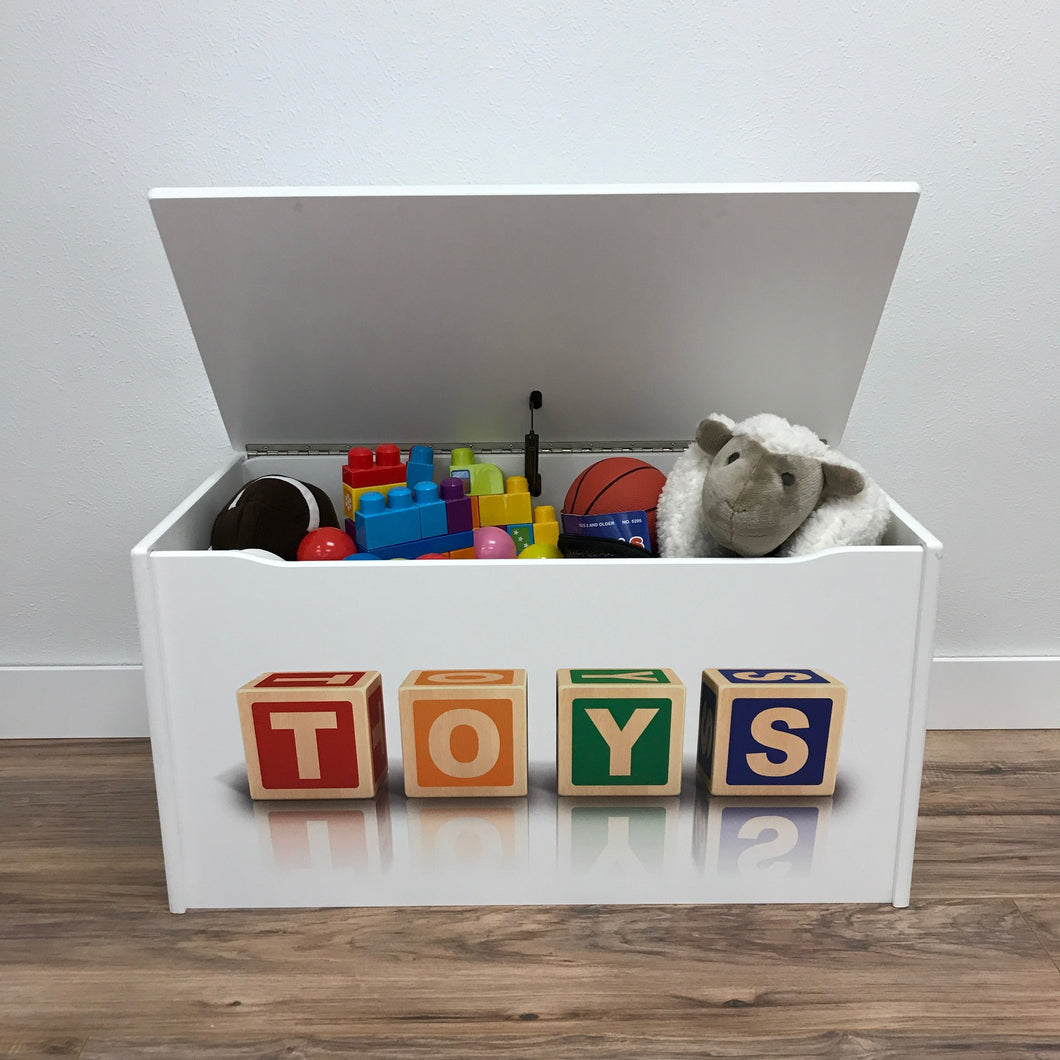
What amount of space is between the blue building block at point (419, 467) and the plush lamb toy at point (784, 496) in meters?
0.41

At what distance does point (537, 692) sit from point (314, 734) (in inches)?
10.2

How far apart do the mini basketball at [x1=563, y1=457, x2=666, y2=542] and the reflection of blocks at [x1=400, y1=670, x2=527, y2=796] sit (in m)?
0.30

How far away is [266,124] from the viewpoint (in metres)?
1.31

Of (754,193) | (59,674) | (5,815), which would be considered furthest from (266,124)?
(5,815)

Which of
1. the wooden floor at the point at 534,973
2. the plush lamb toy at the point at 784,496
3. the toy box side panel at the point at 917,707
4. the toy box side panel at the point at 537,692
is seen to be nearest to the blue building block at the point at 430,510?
the toy box side panel at the point at 537,692

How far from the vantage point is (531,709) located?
43.1 inches

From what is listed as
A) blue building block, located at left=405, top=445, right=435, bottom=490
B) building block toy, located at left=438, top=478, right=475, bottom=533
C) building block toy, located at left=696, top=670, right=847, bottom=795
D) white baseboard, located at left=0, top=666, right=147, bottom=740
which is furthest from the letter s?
white baseboard, located at left=0, top=666, right=147, bottom=740

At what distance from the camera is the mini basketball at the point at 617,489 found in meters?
1.28

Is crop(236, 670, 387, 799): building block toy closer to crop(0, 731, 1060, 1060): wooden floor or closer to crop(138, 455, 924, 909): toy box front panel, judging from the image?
crop(138, 455, 924, 909): toy box front panel

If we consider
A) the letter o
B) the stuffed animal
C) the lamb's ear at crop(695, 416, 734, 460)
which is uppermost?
the lamb's ear at crop(695, 416, 734, 460)

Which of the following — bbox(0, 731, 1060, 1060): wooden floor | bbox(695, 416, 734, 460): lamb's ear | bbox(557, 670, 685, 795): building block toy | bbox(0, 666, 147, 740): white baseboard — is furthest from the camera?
bbox(0, 666, 147, 740): white baseboard

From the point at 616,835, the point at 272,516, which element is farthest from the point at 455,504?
the point at 616,835

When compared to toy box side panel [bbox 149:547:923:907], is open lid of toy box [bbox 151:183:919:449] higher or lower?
higher

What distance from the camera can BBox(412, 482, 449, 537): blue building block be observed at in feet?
4.18
